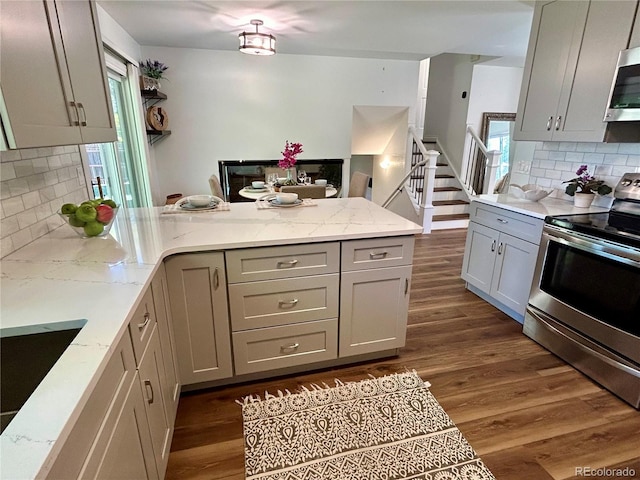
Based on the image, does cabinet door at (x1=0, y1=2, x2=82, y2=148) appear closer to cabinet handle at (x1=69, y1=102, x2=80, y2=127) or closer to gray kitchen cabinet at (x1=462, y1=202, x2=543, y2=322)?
cabinet handle at (x1=69, y1=102, x2=80, y2=127)

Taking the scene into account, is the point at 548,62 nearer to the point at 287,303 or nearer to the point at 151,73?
the point at 287,303

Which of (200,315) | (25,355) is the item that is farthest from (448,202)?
(25,355)

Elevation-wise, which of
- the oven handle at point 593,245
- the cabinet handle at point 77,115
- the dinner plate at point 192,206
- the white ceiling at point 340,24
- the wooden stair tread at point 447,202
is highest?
the white ceiling at point 340,24

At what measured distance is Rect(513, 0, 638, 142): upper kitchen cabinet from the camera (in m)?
2.28

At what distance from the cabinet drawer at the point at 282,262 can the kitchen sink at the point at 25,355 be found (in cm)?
81

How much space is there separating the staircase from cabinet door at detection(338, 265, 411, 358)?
11.4 ft

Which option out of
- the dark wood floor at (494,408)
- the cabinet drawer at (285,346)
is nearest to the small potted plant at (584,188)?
the dark wood floor at (494,408)

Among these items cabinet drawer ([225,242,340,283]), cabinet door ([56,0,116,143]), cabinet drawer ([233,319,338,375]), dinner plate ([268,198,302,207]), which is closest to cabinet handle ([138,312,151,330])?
cabinet drawer ([225,242,340,283])

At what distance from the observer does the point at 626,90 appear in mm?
2191

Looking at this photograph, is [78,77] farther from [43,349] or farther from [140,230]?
[43,349]

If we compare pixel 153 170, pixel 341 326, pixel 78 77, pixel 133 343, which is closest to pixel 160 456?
pixel 133 343

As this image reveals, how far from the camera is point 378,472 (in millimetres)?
1524

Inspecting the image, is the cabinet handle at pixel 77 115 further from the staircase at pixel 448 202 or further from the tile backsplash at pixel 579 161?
the staircase at pixel 448 202

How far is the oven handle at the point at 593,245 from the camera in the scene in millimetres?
1804
